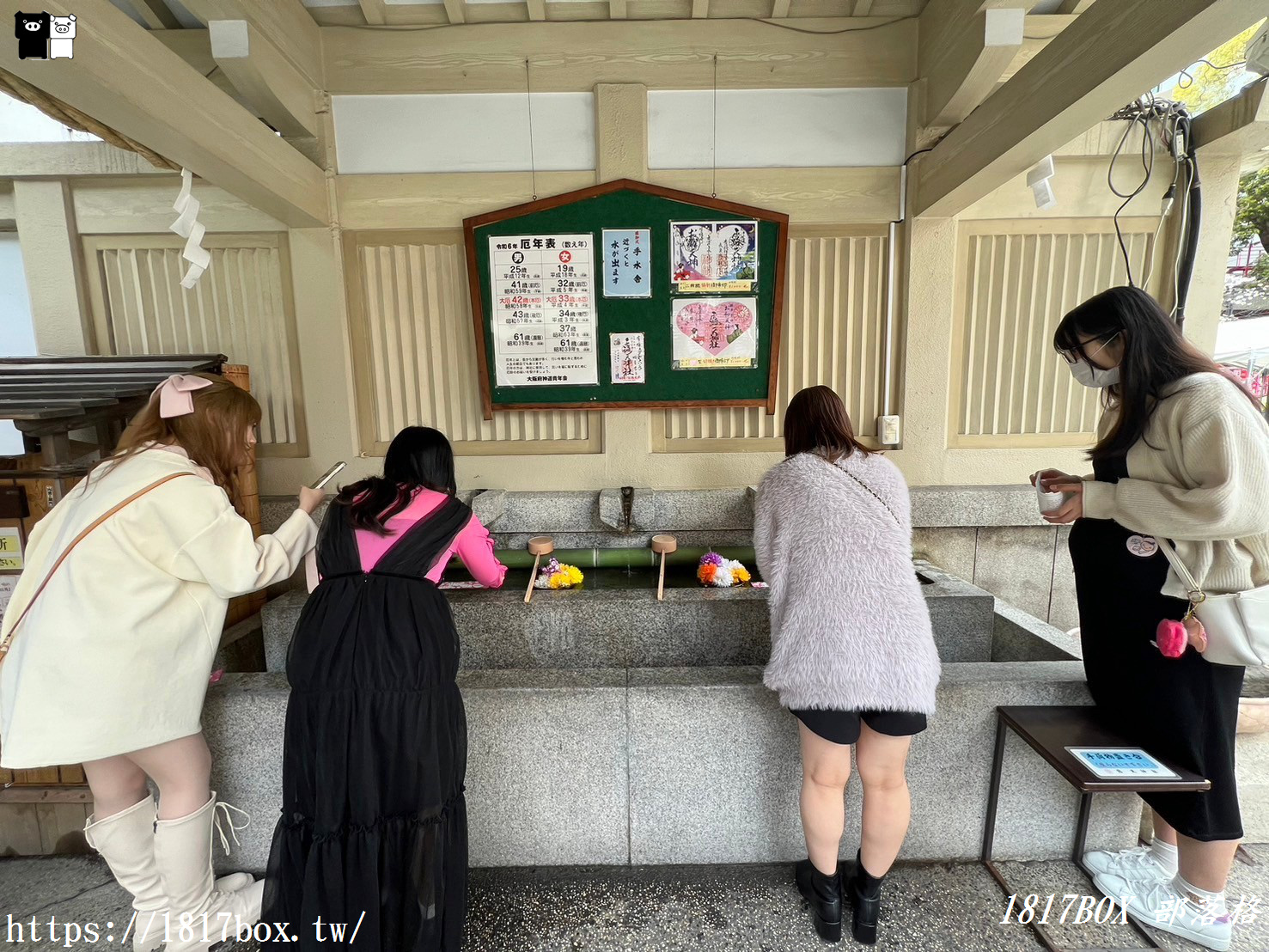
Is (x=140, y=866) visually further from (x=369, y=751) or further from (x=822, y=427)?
(x=822, y=427)

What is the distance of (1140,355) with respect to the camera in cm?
166

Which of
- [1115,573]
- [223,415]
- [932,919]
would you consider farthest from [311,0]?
[932,919]

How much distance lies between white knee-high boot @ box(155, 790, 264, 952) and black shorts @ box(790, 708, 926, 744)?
198cm

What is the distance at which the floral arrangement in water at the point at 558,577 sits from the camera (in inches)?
108

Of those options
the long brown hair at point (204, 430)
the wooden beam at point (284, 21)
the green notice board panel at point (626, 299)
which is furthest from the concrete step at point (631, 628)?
the wooden beam at point (284, 21)

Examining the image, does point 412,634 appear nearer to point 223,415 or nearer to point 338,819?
point 338,819

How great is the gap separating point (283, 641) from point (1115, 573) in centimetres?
325

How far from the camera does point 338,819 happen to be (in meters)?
1.59

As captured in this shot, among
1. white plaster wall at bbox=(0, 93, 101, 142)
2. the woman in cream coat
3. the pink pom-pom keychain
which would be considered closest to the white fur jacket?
the pink pom-pom keychain

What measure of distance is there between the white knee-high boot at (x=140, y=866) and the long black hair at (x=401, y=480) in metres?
1.24

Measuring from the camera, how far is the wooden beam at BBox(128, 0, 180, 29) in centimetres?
287

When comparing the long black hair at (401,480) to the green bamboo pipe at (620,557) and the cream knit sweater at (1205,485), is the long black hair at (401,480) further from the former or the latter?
the cream knit sweater at (1205,485)

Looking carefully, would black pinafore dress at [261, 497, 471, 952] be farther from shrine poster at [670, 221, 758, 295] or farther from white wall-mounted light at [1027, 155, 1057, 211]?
white wall-mounted light at [1027, 155, 1057, 211]

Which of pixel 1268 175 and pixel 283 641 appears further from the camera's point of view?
pixel 1268 175
